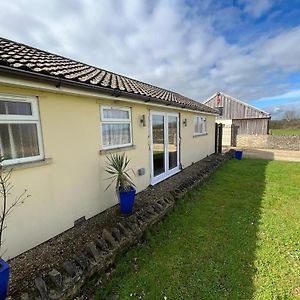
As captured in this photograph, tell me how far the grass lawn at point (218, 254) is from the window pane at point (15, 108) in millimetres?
3333

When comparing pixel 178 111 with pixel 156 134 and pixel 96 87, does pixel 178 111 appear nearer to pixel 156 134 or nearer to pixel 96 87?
pixel 156 134

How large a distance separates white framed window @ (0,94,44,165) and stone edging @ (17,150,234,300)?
2.07 m

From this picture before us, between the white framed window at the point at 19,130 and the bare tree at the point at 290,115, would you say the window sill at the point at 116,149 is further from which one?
the bare tree at the point at 290,115

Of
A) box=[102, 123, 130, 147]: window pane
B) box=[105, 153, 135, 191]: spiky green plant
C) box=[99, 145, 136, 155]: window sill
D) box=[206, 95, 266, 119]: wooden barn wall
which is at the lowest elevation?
box=[105, 153, 135, 191]: spiky green plant

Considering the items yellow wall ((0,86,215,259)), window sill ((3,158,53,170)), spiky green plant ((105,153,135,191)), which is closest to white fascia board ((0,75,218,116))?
yellow wall ((0,86,215,259))

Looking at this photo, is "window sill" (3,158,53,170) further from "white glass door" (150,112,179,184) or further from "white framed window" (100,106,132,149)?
"white glass door" (150,112,179,184)

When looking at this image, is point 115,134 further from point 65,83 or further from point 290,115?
point 290,115

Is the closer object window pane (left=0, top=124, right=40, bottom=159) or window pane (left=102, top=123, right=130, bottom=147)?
window pane (left=0, top=124, right=40, bottom=159)

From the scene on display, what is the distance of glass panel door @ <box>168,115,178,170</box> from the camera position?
357 inches

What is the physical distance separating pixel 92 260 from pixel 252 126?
26740mm

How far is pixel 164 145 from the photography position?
859 cm

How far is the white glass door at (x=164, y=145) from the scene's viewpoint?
26.1 feet

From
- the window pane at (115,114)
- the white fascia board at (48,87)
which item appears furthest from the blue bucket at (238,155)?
the white fascia board at (48,87)

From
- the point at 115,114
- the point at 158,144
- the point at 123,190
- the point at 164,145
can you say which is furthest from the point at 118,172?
the point at 164,145
